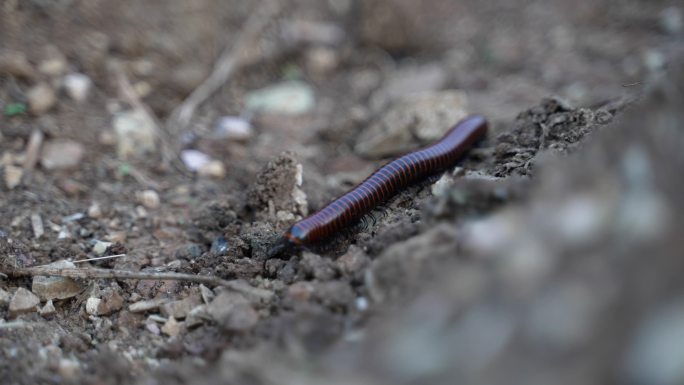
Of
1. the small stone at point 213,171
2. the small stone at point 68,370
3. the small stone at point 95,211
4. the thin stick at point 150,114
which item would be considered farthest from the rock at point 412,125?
the small stone at point 68,370

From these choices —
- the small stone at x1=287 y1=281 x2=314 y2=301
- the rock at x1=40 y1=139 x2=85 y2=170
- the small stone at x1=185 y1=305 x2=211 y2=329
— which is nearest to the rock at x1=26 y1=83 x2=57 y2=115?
the rock at x1=40 y1=139 x2=85 y2=170

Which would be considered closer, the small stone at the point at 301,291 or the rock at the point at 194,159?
the small stone at the point at 301,291

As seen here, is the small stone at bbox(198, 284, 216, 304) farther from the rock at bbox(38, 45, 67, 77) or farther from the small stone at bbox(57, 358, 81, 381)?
the rock at bbox(38, 45, 67, 77)

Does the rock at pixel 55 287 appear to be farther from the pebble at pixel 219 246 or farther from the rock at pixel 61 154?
the rock at pixel 61 154

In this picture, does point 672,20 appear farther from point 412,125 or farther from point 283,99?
point 283,99

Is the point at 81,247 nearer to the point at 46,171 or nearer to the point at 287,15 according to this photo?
the point at 46,171

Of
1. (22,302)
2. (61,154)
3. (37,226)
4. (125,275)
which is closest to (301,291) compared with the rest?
(125,275)

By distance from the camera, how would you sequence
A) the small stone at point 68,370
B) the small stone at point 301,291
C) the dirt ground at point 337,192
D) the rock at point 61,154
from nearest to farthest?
the dirt ground at point 337,192
the small stone at point 68,370
the small stone at point 301,291
the rock at point 61,154
